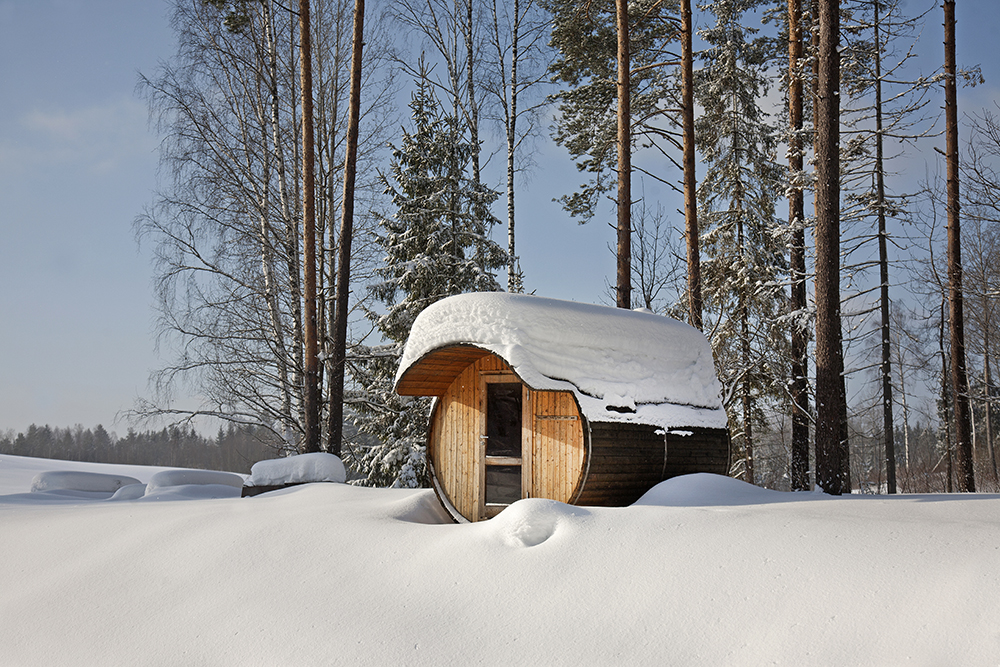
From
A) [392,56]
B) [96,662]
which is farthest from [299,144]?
[96,662]

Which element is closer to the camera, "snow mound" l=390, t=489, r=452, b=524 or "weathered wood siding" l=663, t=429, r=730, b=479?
"snow mound" l=390, t=489, r=452, b=524

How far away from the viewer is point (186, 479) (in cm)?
1277

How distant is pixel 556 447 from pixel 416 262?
22.4 feet

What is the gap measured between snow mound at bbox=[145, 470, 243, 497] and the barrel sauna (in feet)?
16.5

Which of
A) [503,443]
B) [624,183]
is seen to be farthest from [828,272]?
[503,443]

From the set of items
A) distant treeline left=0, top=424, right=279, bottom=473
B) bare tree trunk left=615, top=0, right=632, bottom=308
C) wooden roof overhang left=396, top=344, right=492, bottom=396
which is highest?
bare tree trunk left=615, top=0, right=632, bottom=308

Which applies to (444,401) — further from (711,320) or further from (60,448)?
(60,448)

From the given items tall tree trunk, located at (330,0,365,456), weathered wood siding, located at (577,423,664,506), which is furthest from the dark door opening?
tall tree trunk, located at (330,0,365,456)

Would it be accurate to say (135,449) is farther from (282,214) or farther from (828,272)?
(828,272)

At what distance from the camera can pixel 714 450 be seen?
9398mm

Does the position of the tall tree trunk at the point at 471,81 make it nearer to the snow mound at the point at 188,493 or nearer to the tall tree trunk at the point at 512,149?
the tall tree trunk at the point at 512,149

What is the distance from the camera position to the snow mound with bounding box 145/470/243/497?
11.7 meters

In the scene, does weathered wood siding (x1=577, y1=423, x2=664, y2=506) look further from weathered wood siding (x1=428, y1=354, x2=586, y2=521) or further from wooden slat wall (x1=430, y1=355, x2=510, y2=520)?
wooden slat wall (x1=430, y1=355, x2=510, y2=520)

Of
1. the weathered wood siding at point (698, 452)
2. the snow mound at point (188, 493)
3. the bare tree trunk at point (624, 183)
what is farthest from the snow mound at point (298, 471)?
the bare tree trunk at point (624, 183)
